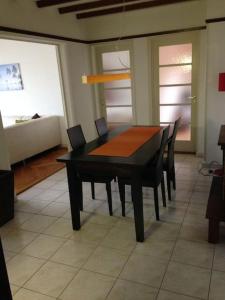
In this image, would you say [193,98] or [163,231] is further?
[193,98]

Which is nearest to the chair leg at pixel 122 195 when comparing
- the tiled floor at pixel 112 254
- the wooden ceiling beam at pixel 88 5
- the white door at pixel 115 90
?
the tiled floor at pixel 112 254

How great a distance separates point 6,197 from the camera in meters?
2.91

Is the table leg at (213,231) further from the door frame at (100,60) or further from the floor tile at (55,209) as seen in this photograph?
the door frame at (100,60)

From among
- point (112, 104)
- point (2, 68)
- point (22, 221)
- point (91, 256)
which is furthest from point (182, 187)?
point (2, 68)

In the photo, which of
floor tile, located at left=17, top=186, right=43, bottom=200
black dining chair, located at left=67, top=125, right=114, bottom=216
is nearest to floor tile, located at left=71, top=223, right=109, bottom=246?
black dining chair, located at left=67, top=125, right=114, bottom=216

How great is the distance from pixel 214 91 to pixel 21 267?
3329 mm

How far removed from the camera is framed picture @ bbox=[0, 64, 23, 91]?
5.81 m

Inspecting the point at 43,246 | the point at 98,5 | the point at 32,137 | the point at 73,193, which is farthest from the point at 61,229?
the point at 98,5

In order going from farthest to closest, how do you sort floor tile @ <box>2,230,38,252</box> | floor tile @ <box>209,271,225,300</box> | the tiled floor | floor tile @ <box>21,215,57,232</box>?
floor tile @ <box>21,215,57,232</box>, floor tile @ <box>2,230,38,252</box>, the tiled floor, floor tile @ <box>209,271,225,300</box>

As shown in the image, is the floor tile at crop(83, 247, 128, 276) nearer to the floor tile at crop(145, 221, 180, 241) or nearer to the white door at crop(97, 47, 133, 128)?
the floor tile at crop(145, 221, 180, 241)

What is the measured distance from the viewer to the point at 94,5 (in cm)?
386

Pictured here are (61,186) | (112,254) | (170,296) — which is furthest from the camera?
(61,186)

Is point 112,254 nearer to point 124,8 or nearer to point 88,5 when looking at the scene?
point 88,5

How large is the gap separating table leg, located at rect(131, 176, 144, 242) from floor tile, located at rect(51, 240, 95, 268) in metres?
0.45
